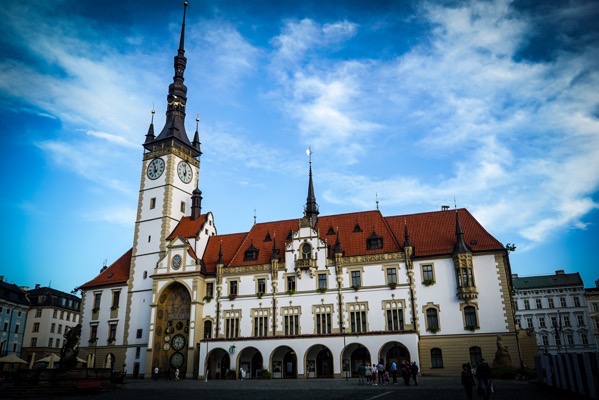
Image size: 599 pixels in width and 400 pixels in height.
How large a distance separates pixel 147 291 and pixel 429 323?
2794cm

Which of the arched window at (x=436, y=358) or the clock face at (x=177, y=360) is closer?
the arched window at (x=436, y=358)

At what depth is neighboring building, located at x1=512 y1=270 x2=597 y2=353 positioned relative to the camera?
69.4 meters

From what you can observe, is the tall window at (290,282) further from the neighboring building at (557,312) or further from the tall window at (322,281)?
the neighboring building at (557,312)

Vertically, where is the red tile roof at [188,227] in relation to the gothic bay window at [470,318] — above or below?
above

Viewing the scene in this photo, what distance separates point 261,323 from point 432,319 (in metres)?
14.9

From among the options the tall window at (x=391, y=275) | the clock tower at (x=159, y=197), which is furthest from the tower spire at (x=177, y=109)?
the tall window at (x=391, y=275)

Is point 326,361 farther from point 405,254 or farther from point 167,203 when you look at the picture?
point 167,203

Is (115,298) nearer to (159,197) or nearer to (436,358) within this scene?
(159,197)

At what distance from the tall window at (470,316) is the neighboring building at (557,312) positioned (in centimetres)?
3675

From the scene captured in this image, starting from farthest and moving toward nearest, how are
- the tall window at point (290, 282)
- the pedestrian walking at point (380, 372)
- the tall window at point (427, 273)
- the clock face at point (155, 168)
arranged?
the clock face at point (155, 168) < the tall window at point (290, 282) < the tall window at point (427, 273) < the pedestrian walking at point (380, 372)

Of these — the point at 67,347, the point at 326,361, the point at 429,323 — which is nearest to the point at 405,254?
the point at 429,323

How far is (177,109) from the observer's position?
5800cm

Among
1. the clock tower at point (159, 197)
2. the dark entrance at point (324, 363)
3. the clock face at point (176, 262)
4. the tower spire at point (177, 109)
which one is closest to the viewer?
the dark entrance at point (324, 363)

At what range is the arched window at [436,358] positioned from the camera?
37312 mm
